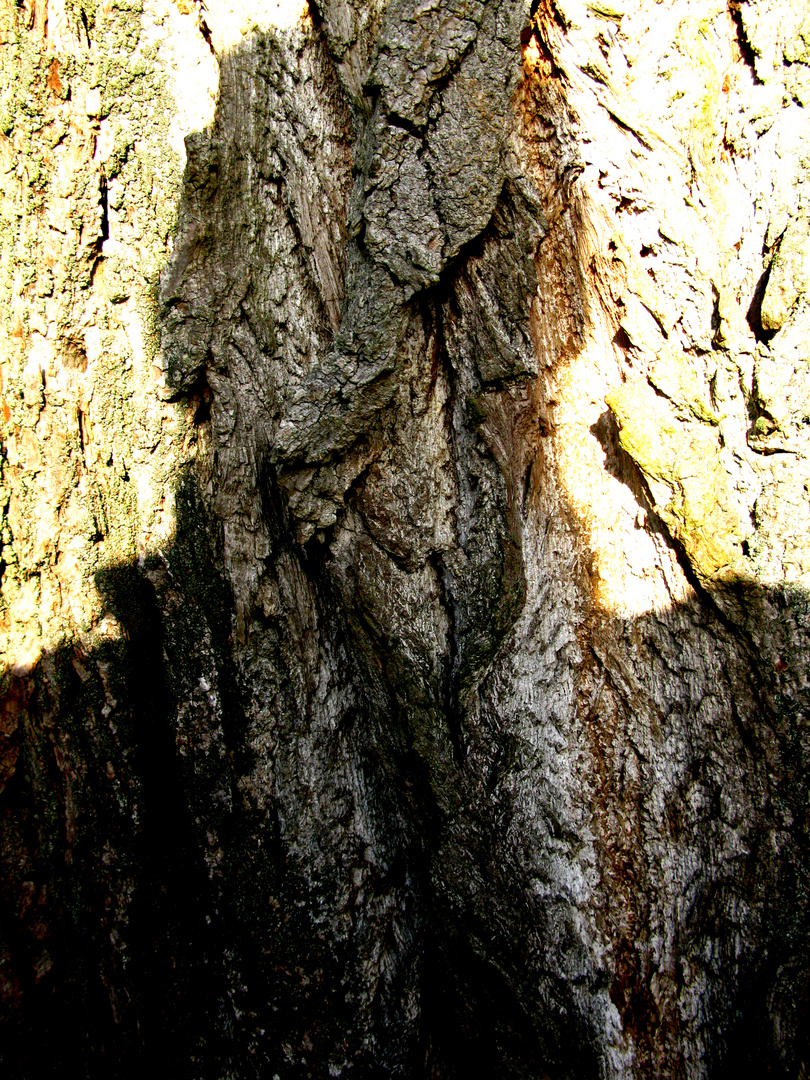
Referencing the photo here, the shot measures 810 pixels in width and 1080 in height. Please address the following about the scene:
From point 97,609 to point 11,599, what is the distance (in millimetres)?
208

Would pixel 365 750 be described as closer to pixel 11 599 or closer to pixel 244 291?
pixel 11 599

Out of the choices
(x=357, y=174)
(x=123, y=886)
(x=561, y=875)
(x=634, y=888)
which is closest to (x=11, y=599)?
(x=123, y=886)

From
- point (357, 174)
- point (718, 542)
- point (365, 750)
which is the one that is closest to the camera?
point (718, 542)

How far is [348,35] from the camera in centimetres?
166

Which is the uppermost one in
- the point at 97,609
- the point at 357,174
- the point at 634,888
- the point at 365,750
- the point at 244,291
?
the point at 357,174

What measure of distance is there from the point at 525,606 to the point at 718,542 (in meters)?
0.47

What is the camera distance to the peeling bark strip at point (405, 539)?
4.86 feet

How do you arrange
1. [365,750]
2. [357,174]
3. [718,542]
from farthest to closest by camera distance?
[365,750] → [357,174] → [718,542]

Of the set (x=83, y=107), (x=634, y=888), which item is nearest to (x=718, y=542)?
(x=634, y=888)

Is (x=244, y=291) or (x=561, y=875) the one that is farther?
(x=244, y=291)

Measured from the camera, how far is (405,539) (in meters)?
1.67

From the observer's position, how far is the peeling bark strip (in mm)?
1482

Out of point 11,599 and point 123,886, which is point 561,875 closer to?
point 123,886

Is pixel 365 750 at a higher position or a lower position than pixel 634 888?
higher
